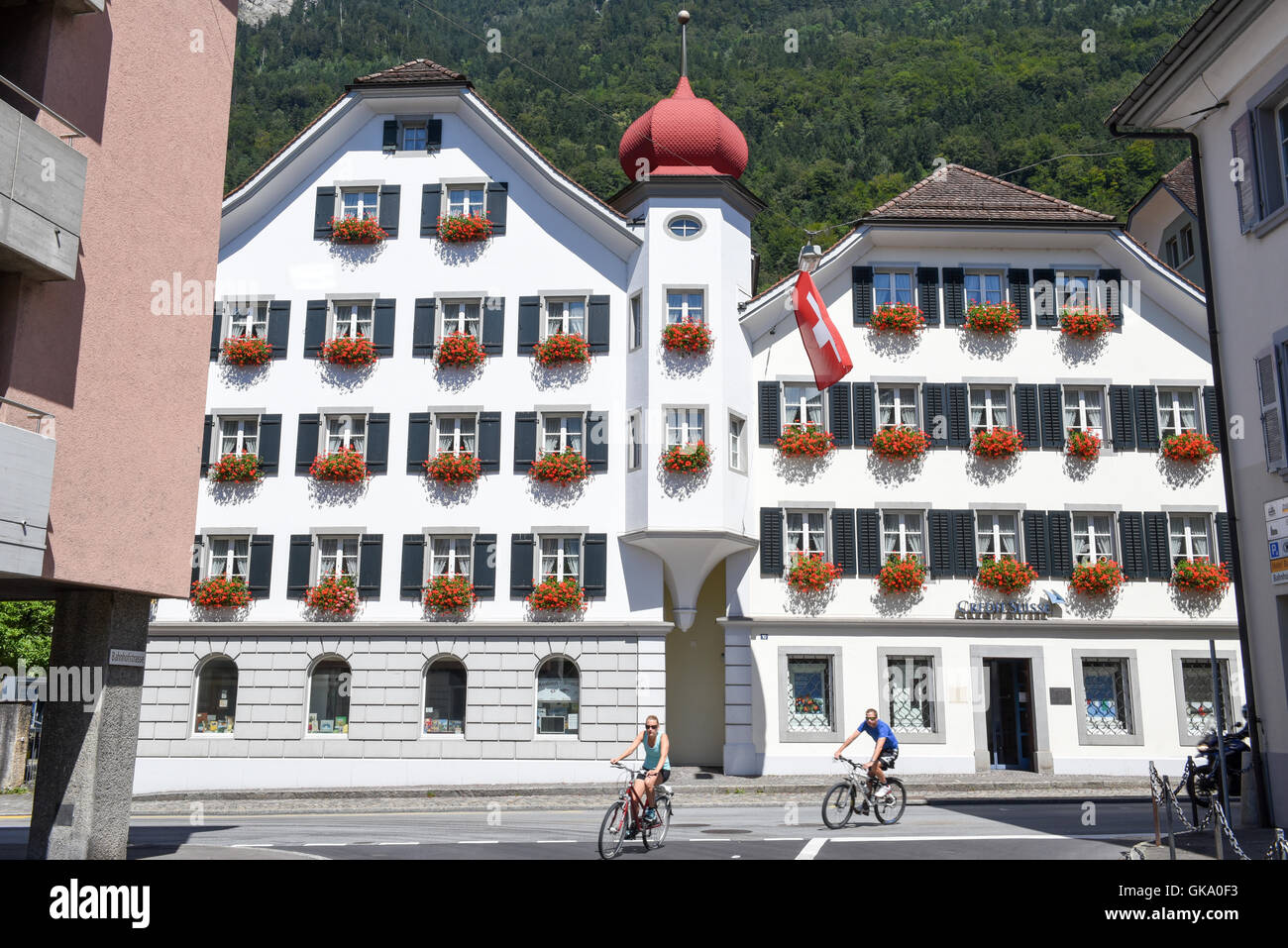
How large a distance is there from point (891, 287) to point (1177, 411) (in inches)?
321

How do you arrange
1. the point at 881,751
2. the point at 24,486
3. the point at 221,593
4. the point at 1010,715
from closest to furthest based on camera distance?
the point at 24,486 → the point at 881,751 → the point at 221,593 → the point at 1010,715

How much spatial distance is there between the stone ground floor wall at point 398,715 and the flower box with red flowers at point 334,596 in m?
0.66

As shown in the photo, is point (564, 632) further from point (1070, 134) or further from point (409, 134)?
point (1070, 134)

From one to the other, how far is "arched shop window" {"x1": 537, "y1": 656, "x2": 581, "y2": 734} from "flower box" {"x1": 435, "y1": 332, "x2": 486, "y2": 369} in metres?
7.98

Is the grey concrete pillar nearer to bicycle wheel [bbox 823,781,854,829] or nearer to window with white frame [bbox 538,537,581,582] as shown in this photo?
bicycle wheel [bbox 823,781,854,829]

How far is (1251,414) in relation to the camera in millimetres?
16391

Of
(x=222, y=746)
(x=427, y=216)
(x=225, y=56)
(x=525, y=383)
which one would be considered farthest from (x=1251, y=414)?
(x=222, y=746)

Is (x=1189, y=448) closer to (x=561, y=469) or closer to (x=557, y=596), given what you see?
(x=561, y=469)

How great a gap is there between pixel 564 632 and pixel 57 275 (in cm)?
1713

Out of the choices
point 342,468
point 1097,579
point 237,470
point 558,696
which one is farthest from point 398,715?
point 1097,579

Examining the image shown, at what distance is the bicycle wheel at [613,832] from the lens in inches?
543

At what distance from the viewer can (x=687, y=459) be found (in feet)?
92.9

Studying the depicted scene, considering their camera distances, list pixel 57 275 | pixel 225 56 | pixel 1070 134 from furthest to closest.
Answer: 1. pixel 1070 134
2. pixel 225 56
3. pixel 57 275

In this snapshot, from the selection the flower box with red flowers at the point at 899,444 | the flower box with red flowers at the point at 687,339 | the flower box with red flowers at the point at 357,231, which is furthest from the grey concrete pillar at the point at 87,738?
the flower box with red flowers at the point at 899,444
